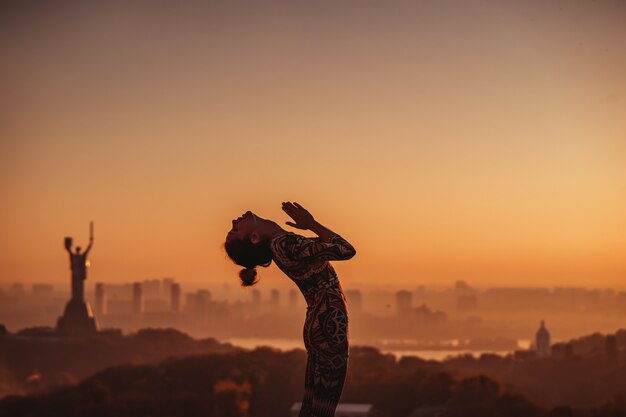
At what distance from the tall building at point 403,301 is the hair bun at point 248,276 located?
77.8m

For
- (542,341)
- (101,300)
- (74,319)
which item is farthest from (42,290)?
(542,341)

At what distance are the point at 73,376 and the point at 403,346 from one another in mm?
28069

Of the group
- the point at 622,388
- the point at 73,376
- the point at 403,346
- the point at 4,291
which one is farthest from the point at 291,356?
the point at 403,346

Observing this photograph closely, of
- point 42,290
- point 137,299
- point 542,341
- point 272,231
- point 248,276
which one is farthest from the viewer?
point 137,299

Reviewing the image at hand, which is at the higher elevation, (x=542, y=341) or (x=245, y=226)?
(x=245, y=226)

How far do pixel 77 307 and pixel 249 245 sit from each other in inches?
1865

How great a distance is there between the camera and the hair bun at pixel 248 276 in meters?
6.20

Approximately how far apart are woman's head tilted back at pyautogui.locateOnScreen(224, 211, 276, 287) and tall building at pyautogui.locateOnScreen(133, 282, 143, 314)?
82275 mm

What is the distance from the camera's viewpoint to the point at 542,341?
65.1 metres

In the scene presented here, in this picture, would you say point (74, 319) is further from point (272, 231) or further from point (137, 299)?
point (272, 231)

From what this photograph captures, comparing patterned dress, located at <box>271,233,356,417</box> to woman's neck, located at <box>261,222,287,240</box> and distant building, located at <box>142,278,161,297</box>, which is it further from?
distant building, located at <box>142,278,161,297</box>

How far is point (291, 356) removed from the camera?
48.9 metres

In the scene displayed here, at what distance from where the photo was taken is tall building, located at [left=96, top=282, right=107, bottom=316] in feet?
273

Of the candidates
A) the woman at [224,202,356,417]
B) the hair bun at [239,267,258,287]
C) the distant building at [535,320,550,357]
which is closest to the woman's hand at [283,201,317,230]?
the woman at [224,202,356,417]
